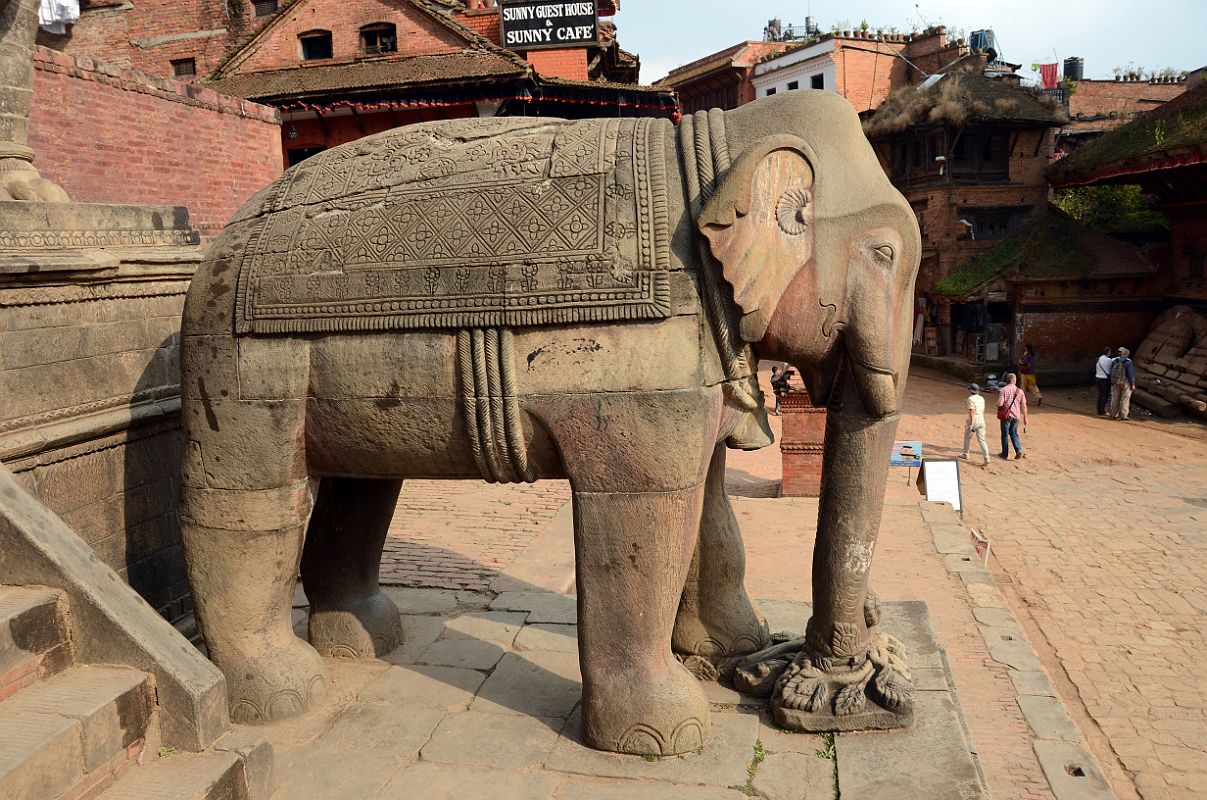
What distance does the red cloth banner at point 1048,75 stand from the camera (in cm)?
3388

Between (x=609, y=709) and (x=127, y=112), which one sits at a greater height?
(x=127, y=112)

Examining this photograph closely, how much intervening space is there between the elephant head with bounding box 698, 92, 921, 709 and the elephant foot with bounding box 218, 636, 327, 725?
2405 millimetres

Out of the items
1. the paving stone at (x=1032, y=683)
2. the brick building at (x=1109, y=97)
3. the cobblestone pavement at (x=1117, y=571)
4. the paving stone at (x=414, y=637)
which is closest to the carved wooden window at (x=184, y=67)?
the cobblestone pavement at (x=1117, y=571)

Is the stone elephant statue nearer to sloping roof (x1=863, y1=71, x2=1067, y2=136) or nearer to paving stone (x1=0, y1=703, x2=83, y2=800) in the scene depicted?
paving stone (x1=0, y1=703, x2=83, y2=800)

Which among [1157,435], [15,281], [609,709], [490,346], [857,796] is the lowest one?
[1157,435]

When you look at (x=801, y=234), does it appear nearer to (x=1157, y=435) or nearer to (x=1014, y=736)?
(x=1014, y=736)

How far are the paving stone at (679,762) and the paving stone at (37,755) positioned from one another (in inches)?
65.3

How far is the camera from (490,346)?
11.9 feet

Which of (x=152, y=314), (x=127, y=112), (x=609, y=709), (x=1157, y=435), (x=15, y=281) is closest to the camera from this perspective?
(x=609, y=709)

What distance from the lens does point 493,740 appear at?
3998mm

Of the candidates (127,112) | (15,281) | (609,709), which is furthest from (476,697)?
(127,112)

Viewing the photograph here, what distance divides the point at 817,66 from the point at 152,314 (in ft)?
113

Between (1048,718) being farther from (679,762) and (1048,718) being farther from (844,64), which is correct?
(844,64)

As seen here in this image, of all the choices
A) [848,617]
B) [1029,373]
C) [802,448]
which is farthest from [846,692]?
[1029,373]
